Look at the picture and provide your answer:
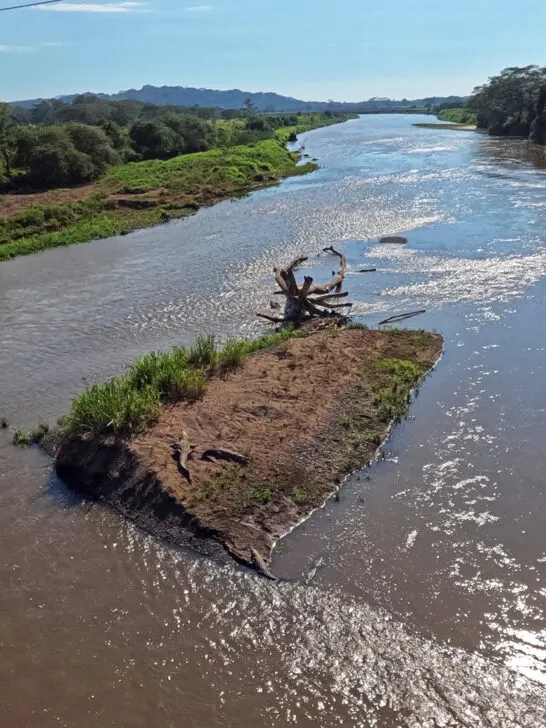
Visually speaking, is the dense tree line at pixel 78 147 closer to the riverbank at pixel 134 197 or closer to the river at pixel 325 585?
the riverbank at pixel 134 197

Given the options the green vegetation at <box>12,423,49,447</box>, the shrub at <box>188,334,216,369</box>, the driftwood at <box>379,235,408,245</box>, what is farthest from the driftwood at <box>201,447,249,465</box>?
the driftwood at <box>379,235,408,245</box>

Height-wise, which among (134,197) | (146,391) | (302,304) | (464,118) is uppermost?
(146,391)

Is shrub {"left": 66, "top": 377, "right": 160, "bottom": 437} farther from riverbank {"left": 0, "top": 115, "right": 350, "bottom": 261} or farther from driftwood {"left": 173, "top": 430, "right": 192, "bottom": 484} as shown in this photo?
riverbank {"left": 0, "top": 115, "right": 350, "bottom": 261}

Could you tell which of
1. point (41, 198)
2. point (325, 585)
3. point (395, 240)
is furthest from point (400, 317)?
point (41, 198)

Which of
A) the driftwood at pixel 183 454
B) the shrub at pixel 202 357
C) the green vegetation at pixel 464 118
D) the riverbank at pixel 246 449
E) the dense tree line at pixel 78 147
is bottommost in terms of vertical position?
the green vegetation at pixel 464 118

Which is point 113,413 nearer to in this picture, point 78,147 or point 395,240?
point 395,240

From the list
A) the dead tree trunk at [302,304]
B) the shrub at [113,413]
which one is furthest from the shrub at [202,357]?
the dead tree trunk at [302,304]
